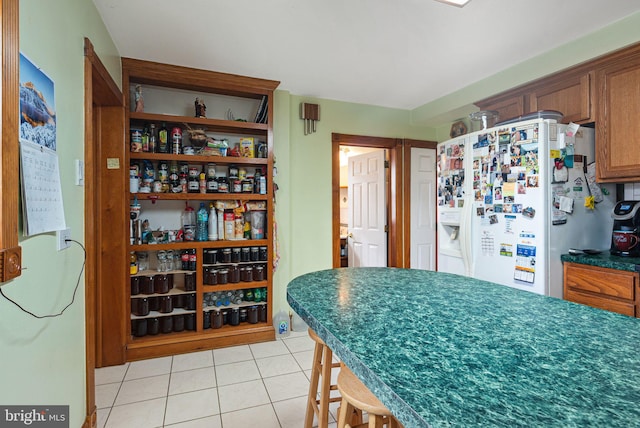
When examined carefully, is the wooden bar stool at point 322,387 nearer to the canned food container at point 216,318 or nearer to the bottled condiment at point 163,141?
the canned food container at point 216,318

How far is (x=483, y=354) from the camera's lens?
0.73 meters

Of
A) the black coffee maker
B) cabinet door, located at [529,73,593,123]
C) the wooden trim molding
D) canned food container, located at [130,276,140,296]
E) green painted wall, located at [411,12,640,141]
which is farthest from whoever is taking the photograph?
canned food container, located at [130,276,140,296]

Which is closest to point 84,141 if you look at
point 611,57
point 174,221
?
point 174,221

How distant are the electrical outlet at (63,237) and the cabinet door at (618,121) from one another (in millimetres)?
3379

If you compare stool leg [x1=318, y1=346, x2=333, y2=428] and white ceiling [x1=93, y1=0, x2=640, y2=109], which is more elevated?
white ceiling [x1=93, y1=0, x2=640, y2=109]

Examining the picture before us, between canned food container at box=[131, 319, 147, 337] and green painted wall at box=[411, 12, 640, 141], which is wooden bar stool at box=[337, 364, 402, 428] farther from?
green painted wall at box=[411, 12, 640, 141]

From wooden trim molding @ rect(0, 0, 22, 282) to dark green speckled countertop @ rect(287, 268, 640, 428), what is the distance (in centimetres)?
91

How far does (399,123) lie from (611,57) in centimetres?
198

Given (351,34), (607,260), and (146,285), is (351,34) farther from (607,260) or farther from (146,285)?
(146,285)

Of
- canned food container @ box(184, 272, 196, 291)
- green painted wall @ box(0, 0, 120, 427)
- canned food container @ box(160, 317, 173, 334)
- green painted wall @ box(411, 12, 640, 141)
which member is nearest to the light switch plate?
green painted wall @ box(0, 0, 120, 427)

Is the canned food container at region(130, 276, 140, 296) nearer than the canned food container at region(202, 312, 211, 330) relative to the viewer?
Yes

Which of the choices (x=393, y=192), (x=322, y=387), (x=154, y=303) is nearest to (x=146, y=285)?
(x=154, y=303)

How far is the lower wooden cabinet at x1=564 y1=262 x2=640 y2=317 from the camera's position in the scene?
1.93m

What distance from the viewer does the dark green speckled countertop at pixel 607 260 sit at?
1928 millimetres
